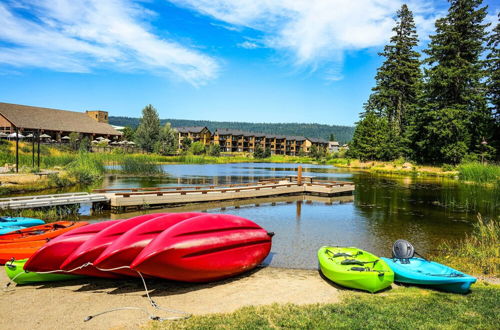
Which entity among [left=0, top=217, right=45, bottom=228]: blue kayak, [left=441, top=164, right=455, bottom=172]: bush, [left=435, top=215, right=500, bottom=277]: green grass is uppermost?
[left=441, top=164, right=455, bottom=172]: bush

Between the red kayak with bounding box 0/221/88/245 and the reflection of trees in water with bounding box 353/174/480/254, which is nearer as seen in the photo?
the red kayak with bounding box 0/221/88/245

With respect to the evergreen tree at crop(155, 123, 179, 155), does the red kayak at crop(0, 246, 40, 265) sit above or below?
below

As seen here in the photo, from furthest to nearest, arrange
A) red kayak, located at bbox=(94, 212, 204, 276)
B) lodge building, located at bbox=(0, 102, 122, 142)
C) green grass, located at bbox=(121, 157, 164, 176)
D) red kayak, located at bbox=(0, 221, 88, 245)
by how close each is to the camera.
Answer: lodge building, located at bbox=(0, 102, 122, 142), green grass, located at bbox=(121, 157, 164, 176), red kayak, located at bbox=(0, 221, 88, 245), red kayak, located at bbox=(94, 212, 204, 276)

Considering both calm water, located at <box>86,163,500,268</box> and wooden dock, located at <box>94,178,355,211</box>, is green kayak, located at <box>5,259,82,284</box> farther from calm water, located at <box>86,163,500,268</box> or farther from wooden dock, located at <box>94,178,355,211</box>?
wooden dock, located at <box>94,178,355,211</box>

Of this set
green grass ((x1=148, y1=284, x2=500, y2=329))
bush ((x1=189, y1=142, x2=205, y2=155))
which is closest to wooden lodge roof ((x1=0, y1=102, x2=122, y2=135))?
bush ((x1=189, y1=142, x2=205, y2=155))

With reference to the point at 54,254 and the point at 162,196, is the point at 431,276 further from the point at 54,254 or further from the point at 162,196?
the point at 162,196

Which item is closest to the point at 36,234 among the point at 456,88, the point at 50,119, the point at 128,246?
the point at 128,246

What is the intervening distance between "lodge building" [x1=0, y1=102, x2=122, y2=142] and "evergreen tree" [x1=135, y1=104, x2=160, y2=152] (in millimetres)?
4850

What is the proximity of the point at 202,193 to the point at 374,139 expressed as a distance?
161ft

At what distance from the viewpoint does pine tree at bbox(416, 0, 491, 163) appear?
44.8 metres

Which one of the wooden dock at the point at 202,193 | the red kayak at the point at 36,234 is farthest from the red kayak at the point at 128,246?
the wooden dock at the point at 202,193

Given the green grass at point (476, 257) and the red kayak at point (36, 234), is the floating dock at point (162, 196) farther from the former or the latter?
the green grass at point (476, 257)

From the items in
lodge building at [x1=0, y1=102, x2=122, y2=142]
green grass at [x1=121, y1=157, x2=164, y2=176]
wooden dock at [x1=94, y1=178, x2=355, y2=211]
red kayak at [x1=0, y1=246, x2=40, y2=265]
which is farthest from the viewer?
lodge building at [x1=0, y1=102, x2=122, y2=142]

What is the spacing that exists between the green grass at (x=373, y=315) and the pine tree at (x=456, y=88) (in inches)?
1738
